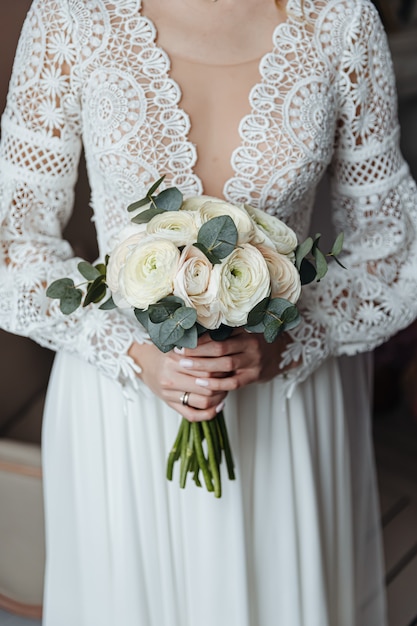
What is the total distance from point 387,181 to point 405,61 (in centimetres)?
178

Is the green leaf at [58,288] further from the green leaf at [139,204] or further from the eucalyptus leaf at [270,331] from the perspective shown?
the eucalyptus leaf at [270,331]

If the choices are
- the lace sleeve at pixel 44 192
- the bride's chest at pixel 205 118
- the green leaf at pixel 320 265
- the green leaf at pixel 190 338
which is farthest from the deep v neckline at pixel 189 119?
the green leaf at pixel 190 338

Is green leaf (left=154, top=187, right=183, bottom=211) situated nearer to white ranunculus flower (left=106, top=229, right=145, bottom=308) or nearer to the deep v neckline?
white ranunculus flower (left=106, top=229, right=145, bottom=308)

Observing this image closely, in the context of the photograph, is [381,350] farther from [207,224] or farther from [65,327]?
[207,224]

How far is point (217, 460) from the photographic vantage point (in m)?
1.29

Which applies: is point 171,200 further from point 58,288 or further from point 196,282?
point 58,288

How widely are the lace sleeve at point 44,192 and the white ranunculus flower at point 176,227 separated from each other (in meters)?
0.32

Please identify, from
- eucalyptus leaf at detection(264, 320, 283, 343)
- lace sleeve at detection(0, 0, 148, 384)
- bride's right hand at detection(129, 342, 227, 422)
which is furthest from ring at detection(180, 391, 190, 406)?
eucalyptus leaf at detection(264, 320, 283, 343)

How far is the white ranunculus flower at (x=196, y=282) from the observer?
103 cm

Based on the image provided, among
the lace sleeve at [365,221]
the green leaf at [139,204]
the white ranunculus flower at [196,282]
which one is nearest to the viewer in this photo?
the white ranunculus flower at [196,282]

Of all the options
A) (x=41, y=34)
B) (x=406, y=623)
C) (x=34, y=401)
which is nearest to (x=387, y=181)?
(x=41, y=34)

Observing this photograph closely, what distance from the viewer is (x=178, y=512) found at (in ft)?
4.64

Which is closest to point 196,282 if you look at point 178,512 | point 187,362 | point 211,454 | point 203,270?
point 203,270

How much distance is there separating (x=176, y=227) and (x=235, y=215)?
75 millimetres
